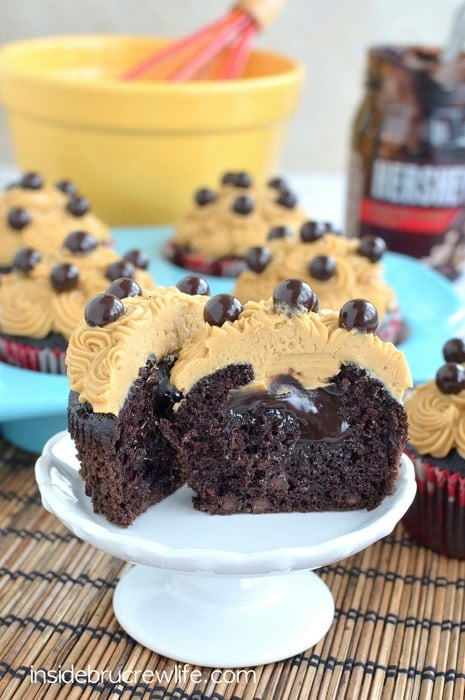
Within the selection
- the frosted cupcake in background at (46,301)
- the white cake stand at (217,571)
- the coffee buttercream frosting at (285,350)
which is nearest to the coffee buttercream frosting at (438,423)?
the white cake stand at (217,571)

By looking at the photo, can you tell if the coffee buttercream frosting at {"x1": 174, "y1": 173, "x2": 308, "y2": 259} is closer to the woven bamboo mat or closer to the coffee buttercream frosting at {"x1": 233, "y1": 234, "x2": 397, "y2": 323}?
the coffee buttercream frosting at {"x1": 233, "y1": 234, "x2": 397, "y2": 323}

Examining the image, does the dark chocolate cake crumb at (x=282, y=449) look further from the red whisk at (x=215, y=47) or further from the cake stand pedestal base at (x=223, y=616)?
the red whisk at (x=215, y=47)

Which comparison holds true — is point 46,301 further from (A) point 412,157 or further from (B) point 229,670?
(A) point 412,157

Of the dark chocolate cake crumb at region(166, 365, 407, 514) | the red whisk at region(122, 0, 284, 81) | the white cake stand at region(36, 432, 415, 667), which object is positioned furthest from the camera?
the red whisk at region(122, 0, 284, 81)

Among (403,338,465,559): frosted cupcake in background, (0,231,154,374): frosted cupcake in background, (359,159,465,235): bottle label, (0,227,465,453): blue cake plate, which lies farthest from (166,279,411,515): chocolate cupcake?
(359,159,465,235): bottle label

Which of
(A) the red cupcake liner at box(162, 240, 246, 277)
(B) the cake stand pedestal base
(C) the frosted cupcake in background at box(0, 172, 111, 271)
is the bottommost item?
(A) the red cupcake liner at box(162, 240, 246, 277)

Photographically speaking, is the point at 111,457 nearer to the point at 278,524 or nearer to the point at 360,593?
the point at 278,524
